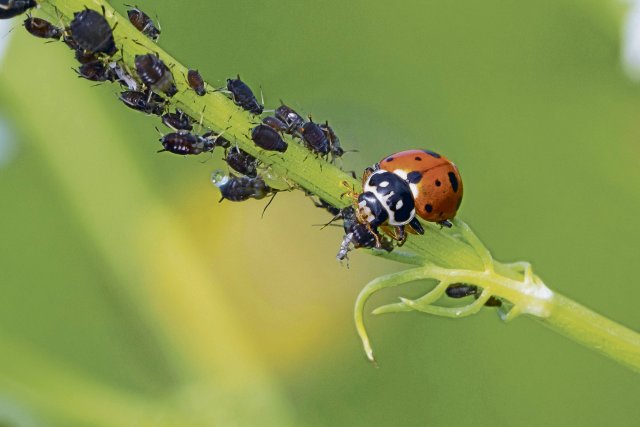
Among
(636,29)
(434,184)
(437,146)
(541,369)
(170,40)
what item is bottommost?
(541,369)

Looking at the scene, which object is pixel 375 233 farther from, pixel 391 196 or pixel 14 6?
pixel 14 6

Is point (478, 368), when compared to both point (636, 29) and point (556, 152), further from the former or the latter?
point (636, 29)

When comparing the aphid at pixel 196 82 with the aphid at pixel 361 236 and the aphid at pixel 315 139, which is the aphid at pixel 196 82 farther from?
the aphid at pixel 361 236

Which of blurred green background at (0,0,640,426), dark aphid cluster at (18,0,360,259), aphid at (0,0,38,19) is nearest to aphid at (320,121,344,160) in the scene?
dark aphid cluster at (18,0,360,259)

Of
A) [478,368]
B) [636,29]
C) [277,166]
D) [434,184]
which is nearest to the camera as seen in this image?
[277,166]

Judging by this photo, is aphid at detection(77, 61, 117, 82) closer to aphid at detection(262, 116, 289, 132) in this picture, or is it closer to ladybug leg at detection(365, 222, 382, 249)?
aphid at detection(262, 116, 289, 132)

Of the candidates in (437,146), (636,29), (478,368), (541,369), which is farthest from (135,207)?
(636,29)

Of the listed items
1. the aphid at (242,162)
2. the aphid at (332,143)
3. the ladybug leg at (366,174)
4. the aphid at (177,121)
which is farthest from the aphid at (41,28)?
the ladybug leg at (366,174)
